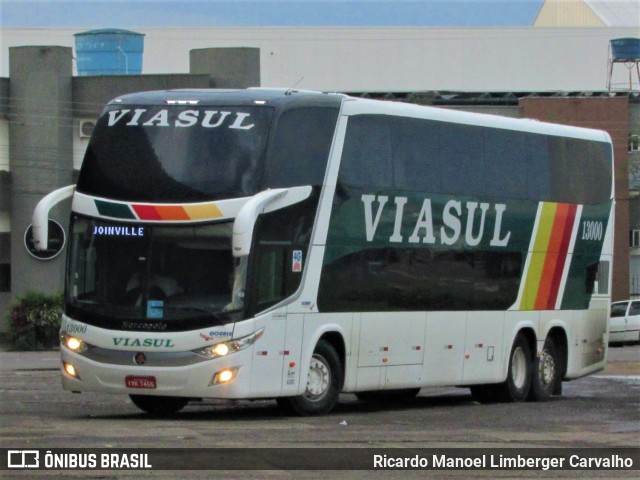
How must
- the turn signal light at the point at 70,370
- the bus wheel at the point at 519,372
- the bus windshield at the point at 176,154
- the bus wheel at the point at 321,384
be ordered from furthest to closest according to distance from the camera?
the bus wheel at the point at 519,372
the bus wheel at the point at 321,384
the turn signal light at the point at 70,370
the bus windshield at the point at 176,154

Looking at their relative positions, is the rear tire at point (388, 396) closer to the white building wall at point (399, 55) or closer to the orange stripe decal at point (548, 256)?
the orange stripe decal at point (548, 256)

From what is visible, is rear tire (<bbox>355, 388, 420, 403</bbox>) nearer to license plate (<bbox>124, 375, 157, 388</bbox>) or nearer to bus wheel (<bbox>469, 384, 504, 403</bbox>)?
bus wheel (<bbox>469, 384, 504, 403</bbox>)

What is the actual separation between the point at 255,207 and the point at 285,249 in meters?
1.10

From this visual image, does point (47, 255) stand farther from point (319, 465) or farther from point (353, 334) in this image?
point (319, 465)

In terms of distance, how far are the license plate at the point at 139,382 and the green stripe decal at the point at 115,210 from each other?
1.95 m

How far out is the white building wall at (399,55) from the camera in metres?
58.9

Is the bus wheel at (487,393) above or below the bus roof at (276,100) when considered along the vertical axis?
below

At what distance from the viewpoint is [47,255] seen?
4178cm

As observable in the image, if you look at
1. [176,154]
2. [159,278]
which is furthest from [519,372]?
[176,154]

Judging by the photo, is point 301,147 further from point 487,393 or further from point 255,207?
point 487,393

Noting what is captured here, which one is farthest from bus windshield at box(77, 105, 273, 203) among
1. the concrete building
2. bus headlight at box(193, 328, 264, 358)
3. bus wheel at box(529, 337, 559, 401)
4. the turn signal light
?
the concrete building

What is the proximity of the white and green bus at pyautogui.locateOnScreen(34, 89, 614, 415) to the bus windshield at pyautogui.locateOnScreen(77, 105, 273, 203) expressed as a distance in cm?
2

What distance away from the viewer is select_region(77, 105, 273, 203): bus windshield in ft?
53.0

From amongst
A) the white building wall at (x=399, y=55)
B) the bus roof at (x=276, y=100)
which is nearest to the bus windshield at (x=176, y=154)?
the bus roof at (x=276, y=100)
